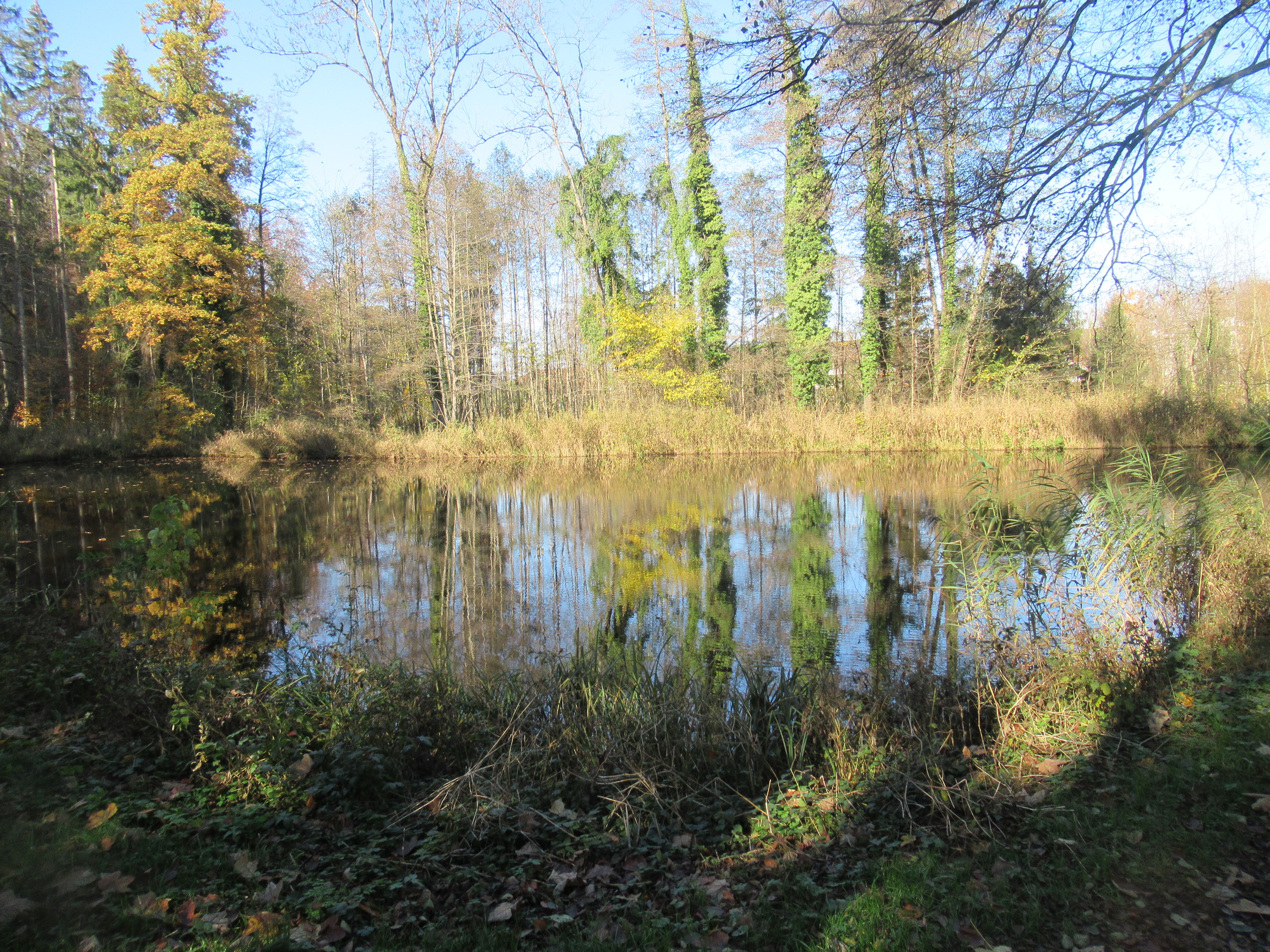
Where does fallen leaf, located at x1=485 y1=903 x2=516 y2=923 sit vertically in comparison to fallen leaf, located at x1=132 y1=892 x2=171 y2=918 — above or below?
below

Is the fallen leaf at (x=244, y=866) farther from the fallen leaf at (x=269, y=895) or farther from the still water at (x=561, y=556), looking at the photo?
the still water at (x=561, y=556)

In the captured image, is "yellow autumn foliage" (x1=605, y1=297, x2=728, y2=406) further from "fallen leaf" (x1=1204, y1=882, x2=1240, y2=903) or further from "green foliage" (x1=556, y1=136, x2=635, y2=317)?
"fallen leaf" (x1=1204, y1=882, x2=1240, y2=903)

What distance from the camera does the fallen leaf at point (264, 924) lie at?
238cm

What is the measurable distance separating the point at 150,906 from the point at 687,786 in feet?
7.57

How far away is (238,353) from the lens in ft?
85.2

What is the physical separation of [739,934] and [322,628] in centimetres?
528

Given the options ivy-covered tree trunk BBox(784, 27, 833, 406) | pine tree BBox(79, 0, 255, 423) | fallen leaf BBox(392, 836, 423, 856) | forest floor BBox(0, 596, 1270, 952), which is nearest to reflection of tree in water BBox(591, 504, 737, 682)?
forest floor BBox(0, 596, 1270, 952)

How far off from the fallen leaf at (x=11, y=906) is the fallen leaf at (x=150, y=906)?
0.28 metres

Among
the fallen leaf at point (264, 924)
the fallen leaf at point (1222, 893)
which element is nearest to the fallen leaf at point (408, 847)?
the fallen leaf at point (264, 924)

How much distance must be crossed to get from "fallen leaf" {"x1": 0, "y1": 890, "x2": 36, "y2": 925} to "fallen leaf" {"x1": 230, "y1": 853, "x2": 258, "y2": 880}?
691mm

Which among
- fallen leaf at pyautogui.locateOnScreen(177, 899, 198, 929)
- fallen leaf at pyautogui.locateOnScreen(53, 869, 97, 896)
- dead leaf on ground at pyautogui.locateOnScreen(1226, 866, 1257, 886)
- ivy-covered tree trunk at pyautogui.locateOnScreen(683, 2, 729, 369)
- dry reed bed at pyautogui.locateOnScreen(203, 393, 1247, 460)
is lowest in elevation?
dead leaf on ground at pyautogui.locateOnScreen(1226, 866, 1257, 886)

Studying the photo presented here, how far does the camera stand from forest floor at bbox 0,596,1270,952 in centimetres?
241

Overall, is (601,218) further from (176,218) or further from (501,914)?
(501,914)

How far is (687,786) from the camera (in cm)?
378
